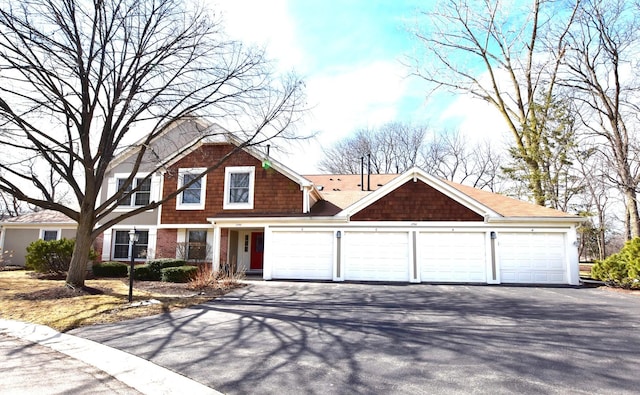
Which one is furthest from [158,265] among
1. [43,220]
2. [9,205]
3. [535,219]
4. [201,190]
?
[9,205]

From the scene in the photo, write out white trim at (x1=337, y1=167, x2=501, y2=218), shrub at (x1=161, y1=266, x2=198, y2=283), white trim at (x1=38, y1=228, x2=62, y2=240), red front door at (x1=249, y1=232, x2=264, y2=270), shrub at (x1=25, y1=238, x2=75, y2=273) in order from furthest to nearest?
white trim at (x1=38, y1=228, x2=62, y2=240), red front door at (x1=249, y1=232, x2=264, y2=270), white trim at (x1=337, y1=167, x2=501, y2=218), shrub at (x1=25, y1=238, x2=75, y2=273), shrub at (x1=161, y1=266, x2=198, y2=283)

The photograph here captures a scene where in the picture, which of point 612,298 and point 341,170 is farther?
point 341,170

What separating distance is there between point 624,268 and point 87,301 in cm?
1708

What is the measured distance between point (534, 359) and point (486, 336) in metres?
1.21

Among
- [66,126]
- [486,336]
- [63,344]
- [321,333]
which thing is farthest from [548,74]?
[63,344]

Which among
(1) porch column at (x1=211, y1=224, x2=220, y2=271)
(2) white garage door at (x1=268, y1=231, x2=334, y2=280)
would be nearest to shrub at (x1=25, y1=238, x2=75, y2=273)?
(1) porch column at (x1=211, y1=224, x2=220, y2=271)

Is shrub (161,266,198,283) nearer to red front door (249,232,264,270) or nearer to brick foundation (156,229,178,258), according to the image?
brick foundation (156,229,178,258)

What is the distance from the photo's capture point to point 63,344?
5953 mm

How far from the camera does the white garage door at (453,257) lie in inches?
563

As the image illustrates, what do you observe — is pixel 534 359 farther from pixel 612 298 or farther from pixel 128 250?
pixel 128 250

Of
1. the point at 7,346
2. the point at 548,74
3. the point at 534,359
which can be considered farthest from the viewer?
the point at 548,74

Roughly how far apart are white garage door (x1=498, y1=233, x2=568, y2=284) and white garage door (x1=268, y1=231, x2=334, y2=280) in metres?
6.70

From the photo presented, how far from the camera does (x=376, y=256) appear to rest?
48.4 ft

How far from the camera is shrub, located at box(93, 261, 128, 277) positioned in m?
15.6
